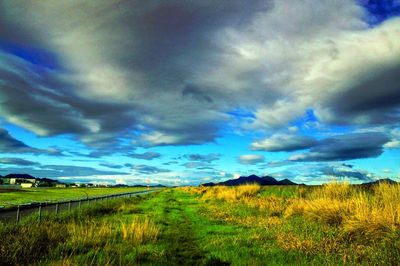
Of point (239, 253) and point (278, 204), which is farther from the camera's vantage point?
point (278, 204)

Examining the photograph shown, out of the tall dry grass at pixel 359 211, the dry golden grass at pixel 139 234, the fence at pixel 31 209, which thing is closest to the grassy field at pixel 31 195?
the fence at pixel 31 209

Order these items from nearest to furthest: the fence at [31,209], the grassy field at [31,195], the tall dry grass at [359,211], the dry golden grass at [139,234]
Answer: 1. the tall dry grass at [359,211]
2. the dry golden grass at [139,234]
3. the fence at [31,209]
4. the grassy field at [31,195]

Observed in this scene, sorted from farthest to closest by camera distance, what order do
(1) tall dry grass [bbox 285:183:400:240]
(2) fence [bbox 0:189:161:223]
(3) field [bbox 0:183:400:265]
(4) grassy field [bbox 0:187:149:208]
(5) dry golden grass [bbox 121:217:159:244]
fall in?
(4) grassy field [bbox 0:187:149:208], (2) fence [bbox 0:189:161:223], (5) dry golden grass [bbox 121:217:159:244], (1) tall dry grass [bbox 285:183:400:240], (3) field [bbox 0:183:400:265]

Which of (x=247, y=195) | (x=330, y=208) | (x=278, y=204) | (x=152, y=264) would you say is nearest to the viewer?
(x=152, y=264)

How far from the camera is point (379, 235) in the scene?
926 cm

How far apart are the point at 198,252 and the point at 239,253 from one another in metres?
1.80

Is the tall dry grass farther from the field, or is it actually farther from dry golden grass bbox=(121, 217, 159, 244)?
dry golden grass bbox=(121, 217, 159, 244)

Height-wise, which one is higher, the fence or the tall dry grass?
the tall dry grass

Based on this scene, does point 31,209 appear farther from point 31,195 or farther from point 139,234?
point 31,195

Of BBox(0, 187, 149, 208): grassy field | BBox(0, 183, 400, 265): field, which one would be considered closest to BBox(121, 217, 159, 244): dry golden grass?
BBox(0, 183, 400, 265): field

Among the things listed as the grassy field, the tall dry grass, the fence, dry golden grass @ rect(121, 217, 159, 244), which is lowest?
the grassy field

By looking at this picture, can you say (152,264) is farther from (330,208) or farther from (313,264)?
(330,208)

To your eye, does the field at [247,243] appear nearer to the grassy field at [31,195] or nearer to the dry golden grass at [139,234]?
the dry golden grass at [139,234]

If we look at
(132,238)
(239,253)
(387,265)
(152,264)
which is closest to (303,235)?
(239,253)
